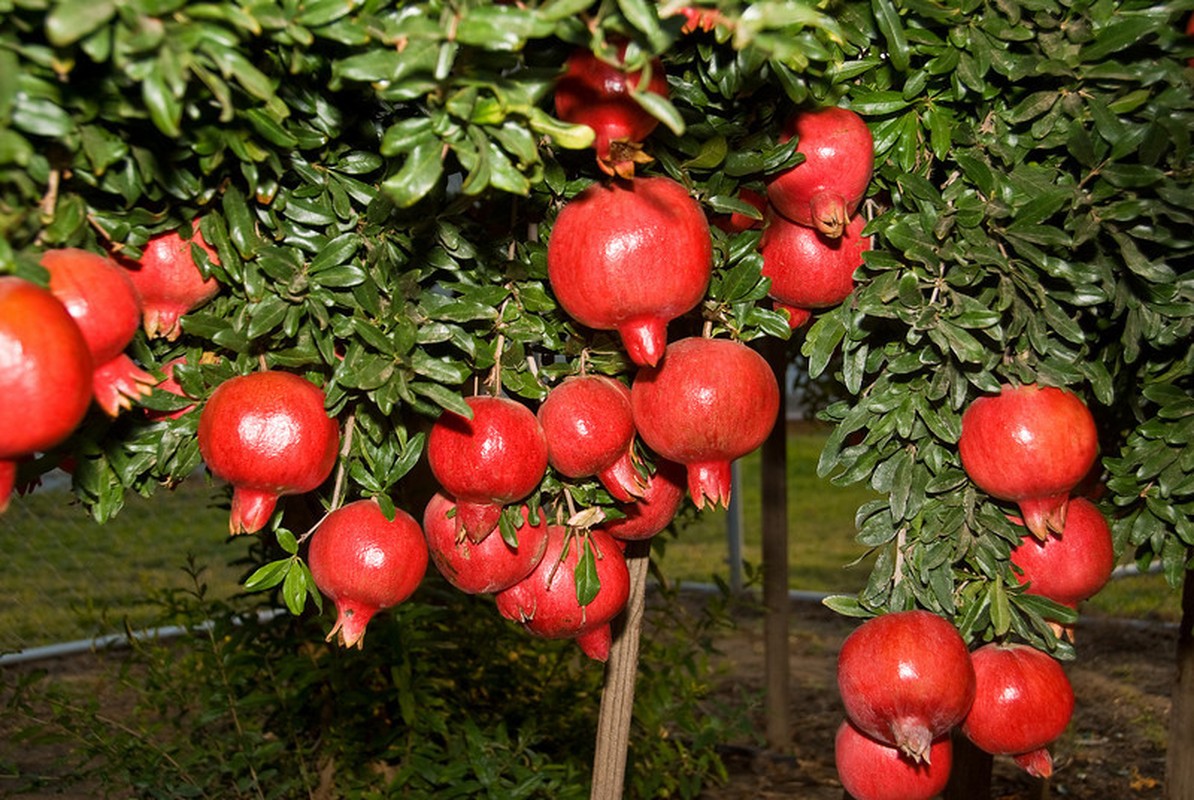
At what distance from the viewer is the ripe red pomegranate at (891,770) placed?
98cm

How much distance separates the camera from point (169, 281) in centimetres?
82

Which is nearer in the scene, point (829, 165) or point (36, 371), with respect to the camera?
point (36, 371)

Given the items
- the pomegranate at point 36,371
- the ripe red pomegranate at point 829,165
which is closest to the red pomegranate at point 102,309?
the pomegranate at point 36,371

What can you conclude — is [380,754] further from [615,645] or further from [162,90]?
[162,90]

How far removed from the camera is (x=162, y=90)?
23.6 inches

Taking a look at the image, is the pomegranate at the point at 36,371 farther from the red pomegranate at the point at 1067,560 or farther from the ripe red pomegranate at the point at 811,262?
the red pomegranate at the point at 1067,560

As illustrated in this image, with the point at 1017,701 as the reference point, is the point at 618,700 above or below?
below

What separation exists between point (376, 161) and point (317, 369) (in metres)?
0.17

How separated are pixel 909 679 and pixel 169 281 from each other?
2.16ft

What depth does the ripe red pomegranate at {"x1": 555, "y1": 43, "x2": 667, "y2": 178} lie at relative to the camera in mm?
745

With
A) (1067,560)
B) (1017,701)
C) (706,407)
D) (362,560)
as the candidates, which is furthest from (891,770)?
(362,560)

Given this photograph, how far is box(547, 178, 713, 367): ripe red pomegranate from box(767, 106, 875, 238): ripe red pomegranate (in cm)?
14

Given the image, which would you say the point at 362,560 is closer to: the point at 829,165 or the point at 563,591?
the point at 563,591

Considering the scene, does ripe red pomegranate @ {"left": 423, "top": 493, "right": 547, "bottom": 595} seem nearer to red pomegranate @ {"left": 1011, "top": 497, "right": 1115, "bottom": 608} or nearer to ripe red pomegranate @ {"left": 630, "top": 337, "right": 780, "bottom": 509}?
ripe red pomegranate @ {"left": 630, "top": 337, "right": 780, "bottom": 509}
